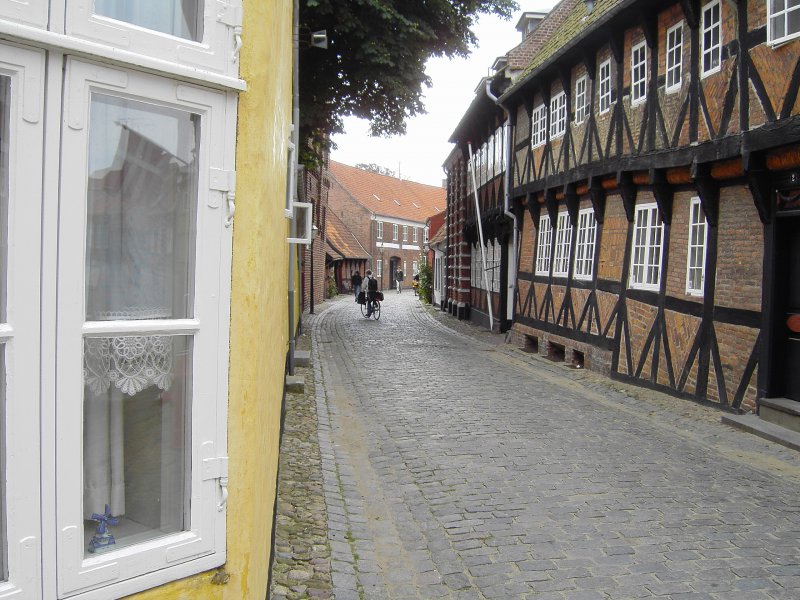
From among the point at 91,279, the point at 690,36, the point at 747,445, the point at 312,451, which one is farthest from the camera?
the point at 690,36

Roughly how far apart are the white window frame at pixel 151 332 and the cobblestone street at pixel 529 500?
1902 millimetres

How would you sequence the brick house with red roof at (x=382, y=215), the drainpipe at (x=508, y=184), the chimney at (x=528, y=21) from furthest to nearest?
the brick house with red roof at (x=382, y=215), the chimney at (x=528, y=21), the drainpipe at (x=508, y=184)

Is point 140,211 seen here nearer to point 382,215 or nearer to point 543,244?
point 543,244

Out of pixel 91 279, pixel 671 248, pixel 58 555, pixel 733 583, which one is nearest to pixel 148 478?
pixel 58 555

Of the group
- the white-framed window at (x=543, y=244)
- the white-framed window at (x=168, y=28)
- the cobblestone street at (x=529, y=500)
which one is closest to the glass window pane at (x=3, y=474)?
the white-framed window at (x=168, y=28)

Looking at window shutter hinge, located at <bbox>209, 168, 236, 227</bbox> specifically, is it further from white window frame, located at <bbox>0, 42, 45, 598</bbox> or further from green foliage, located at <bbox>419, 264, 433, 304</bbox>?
green foliage, located at <bbox>419, 264, 433, 304</bbox>

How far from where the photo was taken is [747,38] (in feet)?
27.5

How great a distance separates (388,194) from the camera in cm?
6500

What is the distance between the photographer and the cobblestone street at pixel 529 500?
414 cm

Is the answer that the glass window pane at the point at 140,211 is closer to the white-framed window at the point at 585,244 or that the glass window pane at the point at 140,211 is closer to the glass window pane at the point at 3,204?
the glass window pane at the point at 3,204

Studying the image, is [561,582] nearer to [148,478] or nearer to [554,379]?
[148,478]

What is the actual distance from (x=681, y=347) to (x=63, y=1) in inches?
368

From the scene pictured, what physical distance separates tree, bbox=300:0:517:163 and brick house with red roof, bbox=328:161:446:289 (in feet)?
130

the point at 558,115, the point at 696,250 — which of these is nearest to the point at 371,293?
the point at 558,115
